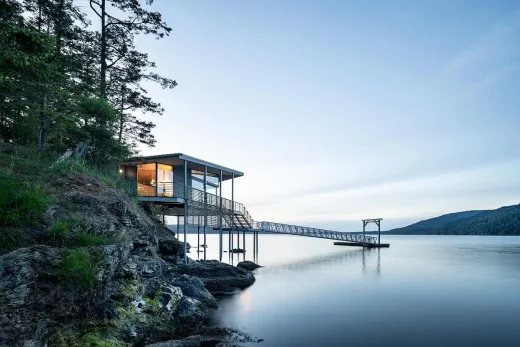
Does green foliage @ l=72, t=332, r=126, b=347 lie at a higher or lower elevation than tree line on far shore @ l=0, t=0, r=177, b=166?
lower

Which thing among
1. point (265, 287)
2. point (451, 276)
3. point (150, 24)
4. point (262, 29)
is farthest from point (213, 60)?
point (451, 276)

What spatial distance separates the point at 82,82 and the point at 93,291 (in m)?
14.6

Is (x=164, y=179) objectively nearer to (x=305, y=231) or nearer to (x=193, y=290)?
(x=193, y=290)

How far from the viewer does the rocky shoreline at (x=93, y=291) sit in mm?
5203

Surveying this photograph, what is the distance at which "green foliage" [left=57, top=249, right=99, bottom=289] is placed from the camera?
5844 mm

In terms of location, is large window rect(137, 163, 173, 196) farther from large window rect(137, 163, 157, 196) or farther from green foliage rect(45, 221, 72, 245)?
green foliage rect(45, 221, 72, 245)

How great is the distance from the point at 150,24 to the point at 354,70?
652 inches

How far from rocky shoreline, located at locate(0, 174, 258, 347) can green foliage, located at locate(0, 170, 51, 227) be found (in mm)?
272

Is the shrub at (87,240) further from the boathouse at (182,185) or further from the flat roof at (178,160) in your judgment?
the flat roof at (178,160)

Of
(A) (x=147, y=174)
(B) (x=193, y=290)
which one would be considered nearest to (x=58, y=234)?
(B) (x=193, y=290)

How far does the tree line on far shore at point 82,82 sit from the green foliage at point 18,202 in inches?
174

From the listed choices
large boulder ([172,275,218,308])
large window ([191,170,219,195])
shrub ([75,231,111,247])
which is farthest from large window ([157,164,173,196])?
shrub ([75,231,111,247])

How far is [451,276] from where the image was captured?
23.4m

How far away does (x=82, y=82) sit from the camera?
→ 56.8 ft
